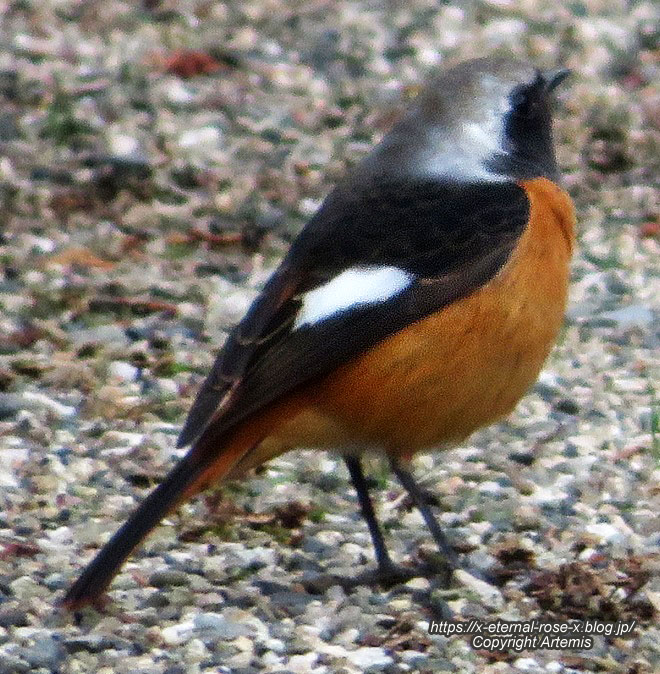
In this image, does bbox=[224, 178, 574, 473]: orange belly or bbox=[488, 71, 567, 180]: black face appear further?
bbox=[488, 71, 567, 180]: black face

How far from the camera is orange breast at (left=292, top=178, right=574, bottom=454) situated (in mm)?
5164

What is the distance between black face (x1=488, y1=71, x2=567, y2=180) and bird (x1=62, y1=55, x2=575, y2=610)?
224mm

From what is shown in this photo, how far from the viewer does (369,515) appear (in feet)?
18.1

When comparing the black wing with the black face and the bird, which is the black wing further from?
the black face

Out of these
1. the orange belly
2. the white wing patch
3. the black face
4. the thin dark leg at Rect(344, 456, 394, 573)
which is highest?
the black face

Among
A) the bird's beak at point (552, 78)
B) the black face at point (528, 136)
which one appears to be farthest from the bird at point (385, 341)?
the bird's beak at point (552, 78)

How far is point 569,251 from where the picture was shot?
18.3 feet

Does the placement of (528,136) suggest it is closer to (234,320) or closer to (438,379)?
(438,379)

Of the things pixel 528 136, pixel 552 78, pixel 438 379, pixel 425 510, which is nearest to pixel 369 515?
pixel 425 510

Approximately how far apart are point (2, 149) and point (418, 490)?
4.26 meters

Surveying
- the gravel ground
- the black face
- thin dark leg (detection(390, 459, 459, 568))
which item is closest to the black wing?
the black face

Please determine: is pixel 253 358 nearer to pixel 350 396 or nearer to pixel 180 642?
pixel 350 396

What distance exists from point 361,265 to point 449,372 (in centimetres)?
47

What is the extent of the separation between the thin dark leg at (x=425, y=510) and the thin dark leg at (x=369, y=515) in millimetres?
151
